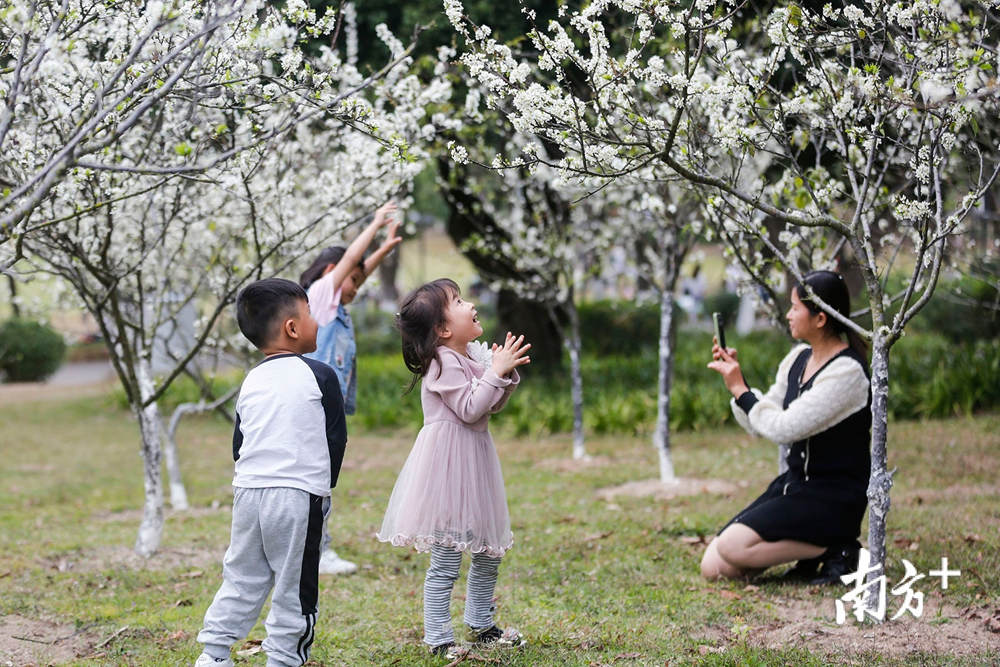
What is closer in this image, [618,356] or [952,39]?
[952,39]

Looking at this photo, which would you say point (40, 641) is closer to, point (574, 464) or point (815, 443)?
point (815, 443)

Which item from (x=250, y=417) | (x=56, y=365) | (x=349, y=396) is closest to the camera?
(x=250, y=417)

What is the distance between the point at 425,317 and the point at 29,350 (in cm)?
1724

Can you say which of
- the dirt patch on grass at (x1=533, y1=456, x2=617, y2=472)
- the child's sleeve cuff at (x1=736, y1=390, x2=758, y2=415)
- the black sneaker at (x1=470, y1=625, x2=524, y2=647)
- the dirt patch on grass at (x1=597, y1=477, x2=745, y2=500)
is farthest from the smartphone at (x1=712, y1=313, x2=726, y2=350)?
the dirt patch on grass at (x1=533, y1=456, x2=617, y2=472)

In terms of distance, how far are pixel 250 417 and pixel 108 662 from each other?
1.45m

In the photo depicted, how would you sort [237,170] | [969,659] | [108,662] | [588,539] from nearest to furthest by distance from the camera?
[969,659], [108,662], [237,170], [588,539]

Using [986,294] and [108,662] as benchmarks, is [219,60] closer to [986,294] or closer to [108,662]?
[108,662]

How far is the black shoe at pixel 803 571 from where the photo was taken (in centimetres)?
523

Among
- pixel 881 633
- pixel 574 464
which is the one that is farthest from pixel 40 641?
pixel 574 464

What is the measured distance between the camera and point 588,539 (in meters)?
6.40

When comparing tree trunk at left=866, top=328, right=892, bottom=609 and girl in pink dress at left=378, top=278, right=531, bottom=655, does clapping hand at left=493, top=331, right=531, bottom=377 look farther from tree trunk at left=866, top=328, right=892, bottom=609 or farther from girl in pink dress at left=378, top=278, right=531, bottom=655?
tree trunk at left=866, top=328, right=892, bottom=609

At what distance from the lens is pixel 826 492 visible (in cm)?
501

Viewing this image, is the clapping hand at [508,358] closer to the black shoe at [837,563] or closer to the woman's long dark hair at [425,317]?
the woman's long dark hair at [425,317]

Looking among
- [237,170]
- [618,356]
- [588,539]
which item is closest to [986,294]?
[618,356]
